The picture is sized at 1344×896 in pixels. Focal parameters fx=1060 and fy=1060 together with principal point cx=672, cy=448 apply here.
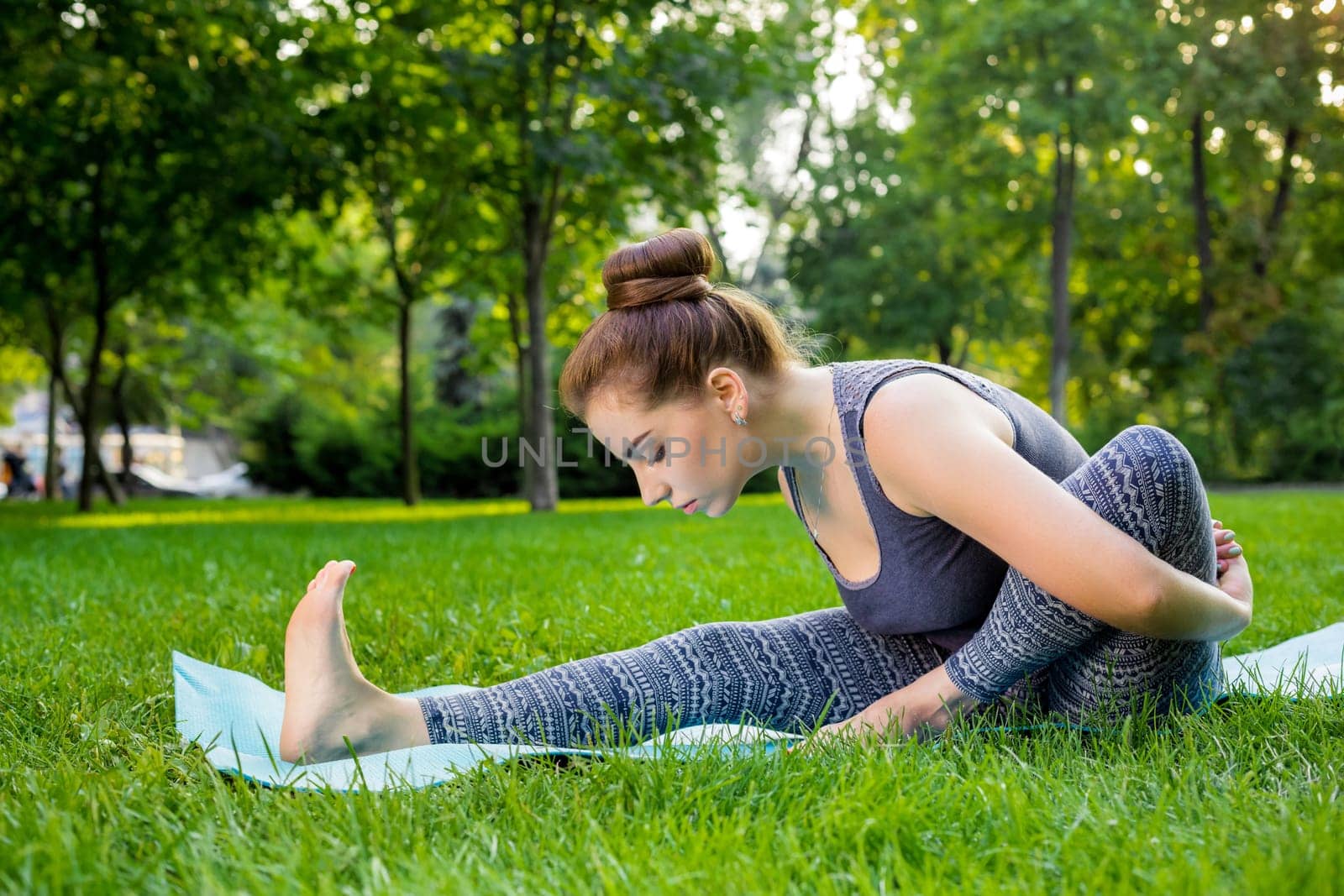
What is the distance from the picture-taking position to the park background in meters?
1.61

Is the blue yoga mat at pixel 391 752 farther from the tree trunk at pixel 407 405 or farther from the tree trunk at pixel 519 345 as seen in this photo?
the tree trunk at pixel 519 345

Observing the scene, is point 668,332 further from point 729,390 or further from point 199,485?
point 199,485

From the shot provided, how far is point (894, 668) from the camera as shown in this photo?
8.20 feet

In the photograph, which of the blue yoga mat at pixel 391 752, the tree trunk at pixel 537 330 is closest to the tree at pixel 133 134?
the tree trunk at pixel 537 330

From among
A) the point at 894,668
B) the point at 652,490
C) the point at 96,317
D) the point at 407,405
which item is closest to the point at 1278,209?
the point at 407,405

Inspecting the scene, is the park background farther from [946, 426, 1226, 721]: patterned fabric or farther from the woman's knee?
the woman's knee

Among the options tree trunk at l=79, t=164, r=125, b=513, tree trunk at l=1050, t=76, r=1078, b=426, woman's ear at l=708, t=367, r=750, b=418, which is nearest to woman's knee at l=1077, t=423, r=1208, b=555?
woman's ear at l=708, t=367, r=750, b=418

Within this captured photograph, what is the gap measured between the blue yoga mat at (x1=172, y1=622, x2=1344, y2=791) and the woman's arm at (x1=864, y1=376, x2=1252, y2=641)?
1.43 feet

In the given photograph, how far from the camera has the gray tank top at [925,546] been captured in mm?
2188

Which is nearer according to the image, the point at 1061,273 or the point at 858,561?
the point at 858,561

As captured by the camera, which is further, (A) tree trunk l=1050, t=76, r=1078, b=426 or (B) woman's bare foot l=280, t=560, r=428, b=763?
(A) tree trunk l=1050, t=76, r=1078, b=426

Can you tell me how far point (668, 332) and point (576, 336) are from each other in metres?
15.4

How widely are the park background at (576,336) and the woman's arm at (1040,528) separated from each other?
29cm

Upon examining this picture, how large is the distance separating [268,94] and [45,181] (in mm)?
3288
